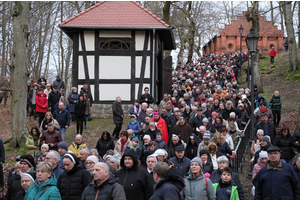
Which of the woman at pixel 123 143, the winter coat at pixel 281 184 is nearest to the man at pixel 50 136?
the woman at pixel 123 143

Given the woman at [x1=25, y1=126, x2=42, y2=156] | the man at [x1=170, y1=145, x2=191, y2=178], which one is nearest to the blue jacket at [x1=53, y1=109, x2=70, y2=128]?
the woman at [x1=25, y1=126, x2=42, y2=156]

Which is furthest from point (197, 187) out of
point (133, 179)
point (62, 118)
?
point (62, 118)

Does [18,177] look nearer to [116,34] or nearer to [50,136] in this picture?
[50,136]

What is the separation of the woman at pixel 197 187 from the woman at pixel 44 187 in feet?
6.43

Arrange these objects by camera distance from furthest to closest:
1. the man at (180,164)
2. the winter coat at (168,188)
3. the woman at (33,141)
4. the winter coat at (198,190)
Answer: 1. the woman at (33,141)
2. the man at (180,164)
3. the winter coat at (198,190)
4. the winter coat at (168,188)

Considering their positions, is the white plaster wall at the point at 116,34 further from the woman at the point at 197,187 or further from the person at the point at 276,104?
the woman at the point at 197,187

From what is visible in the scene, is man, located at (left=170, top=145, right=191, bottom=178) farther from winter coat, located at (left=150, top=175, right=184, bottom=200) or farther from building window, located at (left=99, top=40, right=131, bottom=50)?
building window, located at (left=99, top=40, right=131, bottom=50)

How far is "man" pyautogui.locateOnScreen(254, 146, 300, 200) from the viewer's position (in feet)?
A: 18.3

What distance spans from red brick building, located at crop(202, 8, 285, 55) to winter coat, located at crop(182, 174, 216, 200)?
47562 mm

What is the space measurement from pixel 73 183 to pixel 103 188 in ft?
3.16

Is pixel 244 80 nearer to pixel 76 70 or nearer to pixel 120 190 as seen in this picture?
pixel 76 70

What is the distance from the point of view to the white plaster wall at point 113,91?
18.0m

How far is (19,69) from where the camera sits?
1222cm

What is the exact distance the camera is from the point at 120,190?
4.61 m
